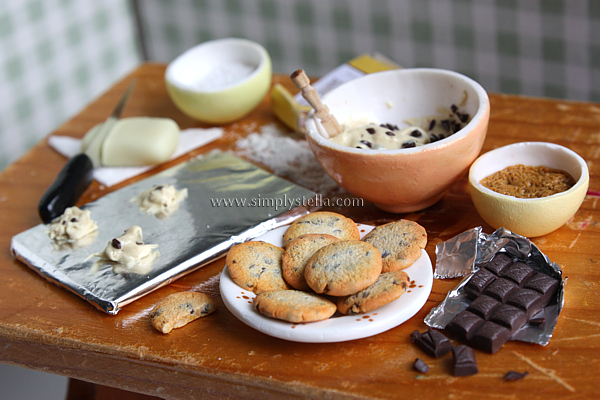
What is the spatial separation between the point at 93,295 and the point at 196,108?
63 cm

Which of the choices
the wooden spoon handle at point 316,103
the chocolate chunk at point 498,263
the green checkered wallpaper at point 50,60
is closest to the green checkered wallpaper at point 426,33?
the green checkered wallpaper at point 50,60

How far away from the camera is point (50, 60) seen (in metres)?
2.47

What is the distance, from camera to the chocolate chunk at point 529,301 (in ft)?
2.27

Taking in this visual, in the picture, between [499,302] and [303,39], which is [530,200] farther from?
[303,39]

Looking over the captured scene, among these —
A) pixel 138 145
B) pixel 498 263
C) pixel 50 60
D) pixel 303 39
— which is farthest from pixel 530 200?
pixel 50 60

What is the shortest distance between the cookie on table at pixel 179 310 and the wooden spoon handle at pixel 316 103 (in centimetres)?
40

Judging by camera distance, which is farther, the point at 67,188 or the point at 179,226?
the point at 67,188

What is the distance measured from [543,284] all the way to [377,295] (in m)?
0.24

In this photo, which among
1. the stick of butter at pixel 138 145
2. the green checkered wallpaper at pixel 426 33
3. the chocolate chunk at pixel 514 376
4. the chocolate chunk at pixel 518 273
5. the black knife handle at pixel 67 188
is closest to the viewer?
the chocolate chunk at pixel 514 376

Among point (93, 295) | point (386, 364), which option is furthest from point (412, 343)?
point (93, 295)

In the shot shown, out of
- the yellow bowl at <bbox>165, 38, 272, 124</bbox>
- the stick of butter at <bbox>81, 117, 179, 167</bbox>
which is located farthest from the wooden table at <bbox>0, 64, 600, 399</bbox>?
the yellow bowl at <bbox>165, 38, 272, 124</bbox>

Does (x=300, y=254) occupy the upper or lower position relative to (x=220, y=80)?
lower

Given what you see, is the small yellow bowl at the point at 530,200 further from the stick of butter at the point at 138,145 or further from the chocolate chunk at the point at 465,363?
the stick of butter at the point at 138,145

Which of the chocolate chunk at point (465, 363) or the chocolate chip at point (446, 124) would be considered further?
the chocolate chip at point (446, 124)
